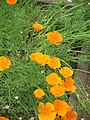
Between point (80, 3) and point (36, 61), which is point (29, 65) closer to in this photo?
point (36, 61)

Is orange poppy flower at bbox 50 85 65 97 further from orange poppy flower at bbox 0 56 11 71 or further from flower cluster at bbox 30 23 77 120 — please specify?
orange poppy flower at bbox 0 56 11 71

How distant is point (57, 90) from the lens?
2.49 m

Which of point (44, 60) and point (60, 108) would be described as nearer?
point (60, 108)

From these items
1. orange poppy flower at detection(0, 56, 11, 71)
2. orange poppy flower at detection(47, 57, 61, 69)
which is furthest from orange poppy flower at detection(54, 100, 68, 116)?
orange poppy flower at detection(0, 56, 11, 71)

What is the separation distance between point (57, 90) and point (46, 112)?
0.15 meters

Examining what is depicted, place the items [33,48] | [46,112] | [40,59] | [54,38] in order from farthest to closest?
[33,48], [54,38], [40,59], [46,112]

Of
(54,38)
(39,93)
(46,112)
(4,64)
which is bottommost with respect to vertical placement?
(46,112)

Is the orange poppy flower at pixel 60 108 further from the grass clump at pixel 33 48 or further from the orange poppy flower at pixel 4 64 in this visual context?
the orange poppy flower at pixel 4 64

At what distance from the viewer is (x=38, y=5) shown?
11.0 ft

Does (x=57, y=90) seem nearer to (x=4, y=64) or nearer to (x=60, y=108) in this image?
(x=60, y=108)

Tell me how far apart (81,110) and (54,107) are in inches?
18.5

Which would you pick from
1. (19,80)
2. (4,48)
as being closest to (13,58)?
(4,48)

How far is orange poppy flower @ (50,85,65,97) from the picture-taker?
2.48 metres

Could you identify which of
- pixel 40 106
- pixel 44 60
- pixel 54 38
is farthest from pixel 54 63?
pixel 40 106
